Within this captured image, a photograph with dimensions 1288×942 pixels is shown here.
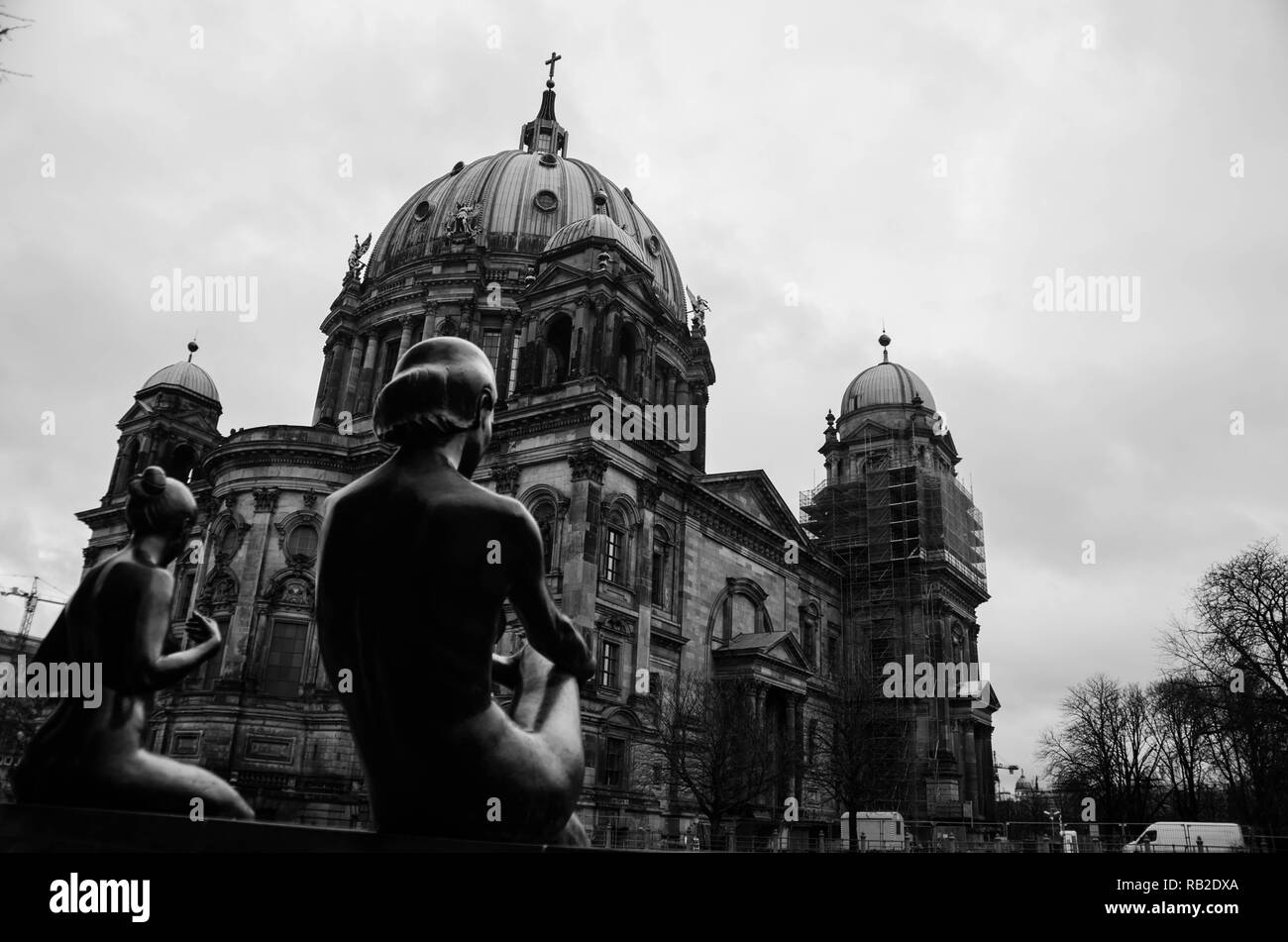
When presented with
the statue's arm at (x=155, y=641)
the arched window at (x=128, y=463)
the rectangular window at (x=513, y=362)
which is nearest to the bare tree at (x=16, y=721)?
the arched window at (x=128, y=463)

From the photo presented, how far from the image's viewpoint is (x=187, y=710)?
3838 centimetres

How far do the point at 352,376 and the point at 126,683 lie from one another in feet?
166

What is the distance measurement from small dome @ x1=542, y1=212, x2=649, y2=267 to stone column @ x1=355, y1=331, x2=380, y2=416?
1514 cm

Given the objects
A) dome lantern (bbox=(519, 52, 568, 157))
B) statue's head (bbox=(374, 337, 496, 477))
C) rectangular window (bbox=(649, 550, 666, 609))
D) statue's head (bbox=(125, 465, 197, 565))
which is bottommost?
statue's head (bbox=(125, 465, 197, 565))

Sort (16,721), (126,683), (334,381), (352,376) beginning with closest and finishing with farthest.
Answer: (126,683) < (16,721) < (352,376) < (334,381)

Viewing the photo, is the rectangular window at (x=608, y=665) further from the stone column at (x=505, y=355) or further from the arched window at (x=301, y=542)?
the stone column at (x=505, y=355)

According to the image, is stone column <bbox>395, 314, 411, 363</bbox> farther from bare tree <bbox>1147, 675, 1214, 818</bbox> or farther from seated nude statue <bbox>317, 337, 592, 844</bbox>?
seated nude statue <bbox>317, 337, 592, 844</bbox>

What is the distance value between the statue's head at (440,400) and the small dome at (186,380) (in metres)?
61.1

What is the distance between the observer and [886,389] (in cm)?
6681

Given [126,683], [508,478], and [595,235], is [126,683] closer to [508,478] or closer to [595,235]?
[508,478]

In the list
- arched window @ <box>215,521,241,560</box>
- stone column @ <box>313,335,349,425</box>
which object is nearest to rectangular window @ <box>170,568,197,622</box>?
arched window @ <box>215,521,241,560</box>

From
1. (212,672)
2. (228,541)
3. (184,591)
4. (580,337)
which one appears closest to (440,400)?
(580,337)

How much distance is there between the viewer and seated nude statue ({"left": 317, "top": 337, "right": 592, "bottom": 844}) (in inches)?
177

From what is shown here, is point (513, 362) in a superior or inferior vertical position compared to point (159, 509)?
superior
